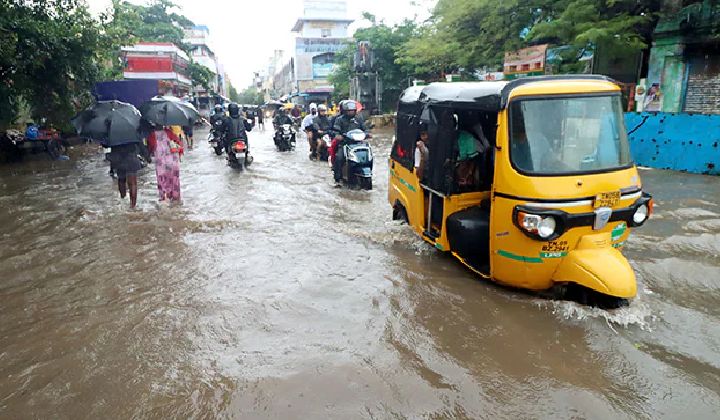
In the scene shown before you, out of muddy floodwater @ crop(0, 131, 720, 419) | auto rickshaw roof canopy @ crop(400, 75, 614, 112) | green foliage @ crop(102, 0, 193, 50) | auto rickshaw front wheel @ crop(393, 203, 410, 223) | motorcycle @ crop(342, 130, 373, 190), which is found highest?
green foliage @ crop(102, 0, 193, 50)

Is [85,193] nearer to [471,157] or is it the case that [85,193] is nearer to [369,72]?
[471,157]

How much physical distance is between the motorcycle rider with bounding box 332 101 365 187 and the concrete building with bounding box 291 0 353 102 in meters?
45.8

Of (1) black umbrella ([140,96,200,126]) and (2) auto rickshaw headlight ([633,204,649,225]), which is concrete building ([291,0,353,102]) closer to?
(1) black umbrella ([140,96,200,126])

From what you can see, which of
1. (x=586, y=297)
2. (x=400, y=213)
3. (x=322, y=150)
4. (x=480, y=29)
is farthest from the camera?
(x=480, y=29)

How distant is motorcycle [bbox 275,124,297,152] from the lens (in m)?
17.7

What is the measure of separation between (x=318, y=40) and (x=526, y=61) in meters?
52.6

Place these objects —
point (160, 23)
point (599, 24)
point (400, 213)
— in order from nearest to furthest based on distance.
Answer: point (400, 213)
point (599, 24)
point (160, 23)

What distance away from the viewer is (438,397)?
3223mm

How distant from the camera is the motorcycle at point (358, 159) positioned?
31.0 feet

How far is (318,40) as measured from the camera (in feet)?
213

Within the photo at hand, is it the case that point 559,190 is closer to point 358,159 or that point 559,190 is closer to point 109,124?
point 358,159

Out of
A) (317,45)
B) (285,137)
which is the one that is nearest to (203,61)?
(317,45)

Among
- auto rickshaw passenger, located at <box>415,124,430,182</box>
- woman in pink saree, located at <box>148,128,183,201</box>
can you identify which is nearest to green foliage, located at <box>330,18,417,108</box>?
woman in pink saree, located at <box>148,128,183,201</box>

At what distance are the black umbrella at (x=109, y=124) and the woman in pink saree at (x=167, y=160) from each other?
501 mm
